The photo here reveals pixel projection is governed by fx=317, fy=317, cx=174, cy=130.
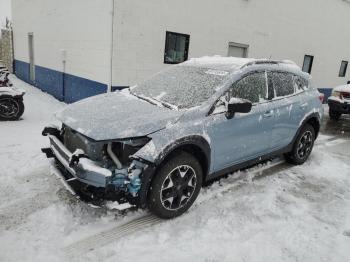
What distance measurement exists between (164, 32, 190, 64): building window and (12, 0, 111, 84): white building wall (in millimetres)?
1839

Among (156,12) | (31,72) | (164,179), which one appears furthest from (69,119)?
(31,72)

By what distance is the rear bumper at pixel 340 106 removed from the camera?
10.3 metres

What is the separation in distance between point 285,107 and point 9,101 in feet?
20.7

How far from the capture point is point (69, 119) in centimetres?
374

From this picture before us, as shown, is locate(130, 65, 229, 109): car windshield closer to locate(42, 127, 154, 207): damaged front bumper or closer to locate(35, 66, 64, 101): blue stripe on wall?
locate(42, 127, 154, 207): damaged front bumper

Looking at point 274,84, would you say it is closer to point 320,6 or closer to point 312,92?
point 312,92

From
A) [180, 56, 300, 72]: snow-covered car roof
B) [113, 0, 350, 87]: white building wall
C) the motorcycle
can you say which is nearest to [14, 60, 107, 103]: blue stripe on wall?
[113, 0, 350, 87]: white building wall

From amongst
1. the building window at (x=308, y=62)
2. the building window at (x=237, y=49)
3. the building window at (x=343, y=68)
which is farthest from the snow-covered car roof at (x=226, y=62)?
the building window at (x=343, y=68)

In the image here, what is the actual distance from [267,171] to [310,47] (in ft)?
33.8

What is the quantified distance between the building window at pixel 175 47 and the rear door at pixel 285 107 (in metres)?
4.47

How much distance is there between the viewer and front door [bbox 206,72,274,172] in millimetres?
3961

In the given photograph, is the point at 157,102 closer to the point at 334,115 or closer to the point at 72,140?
the point at 72,140

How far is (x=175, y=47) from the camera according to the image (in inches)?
365

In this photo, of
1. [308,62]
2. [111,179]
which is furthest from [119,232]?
[308,62]
